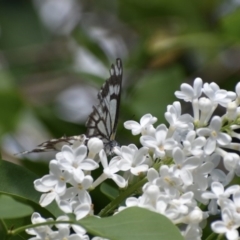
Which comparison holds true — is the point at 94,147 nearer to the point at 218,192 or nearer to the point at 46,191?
the point at 46,191

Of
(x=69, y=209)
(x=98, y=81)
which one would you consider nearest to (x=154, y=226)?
(x=69, y=209)

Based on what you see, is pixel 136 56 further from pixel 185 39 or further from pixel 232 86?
pixel 232 86

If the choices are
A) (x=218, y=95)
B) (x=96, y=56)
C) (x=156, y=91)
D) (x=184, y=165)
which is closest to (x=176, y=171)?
(x=184, y=165)

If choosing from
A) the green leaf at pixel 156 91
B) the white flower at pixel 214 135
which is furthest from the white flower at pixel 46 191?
the green leaf at pixel 156 91

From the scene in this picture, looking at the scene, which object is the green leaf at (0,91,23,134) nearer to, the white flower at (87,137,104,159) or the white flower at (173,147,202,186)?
the white flower at (87,137,104,159)

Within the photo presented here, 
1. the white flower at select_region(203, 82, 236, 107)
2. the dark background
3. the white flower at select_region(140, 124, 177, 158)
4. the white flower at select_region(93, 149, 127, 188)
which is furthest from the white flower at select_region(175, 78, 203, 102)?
the dark background
